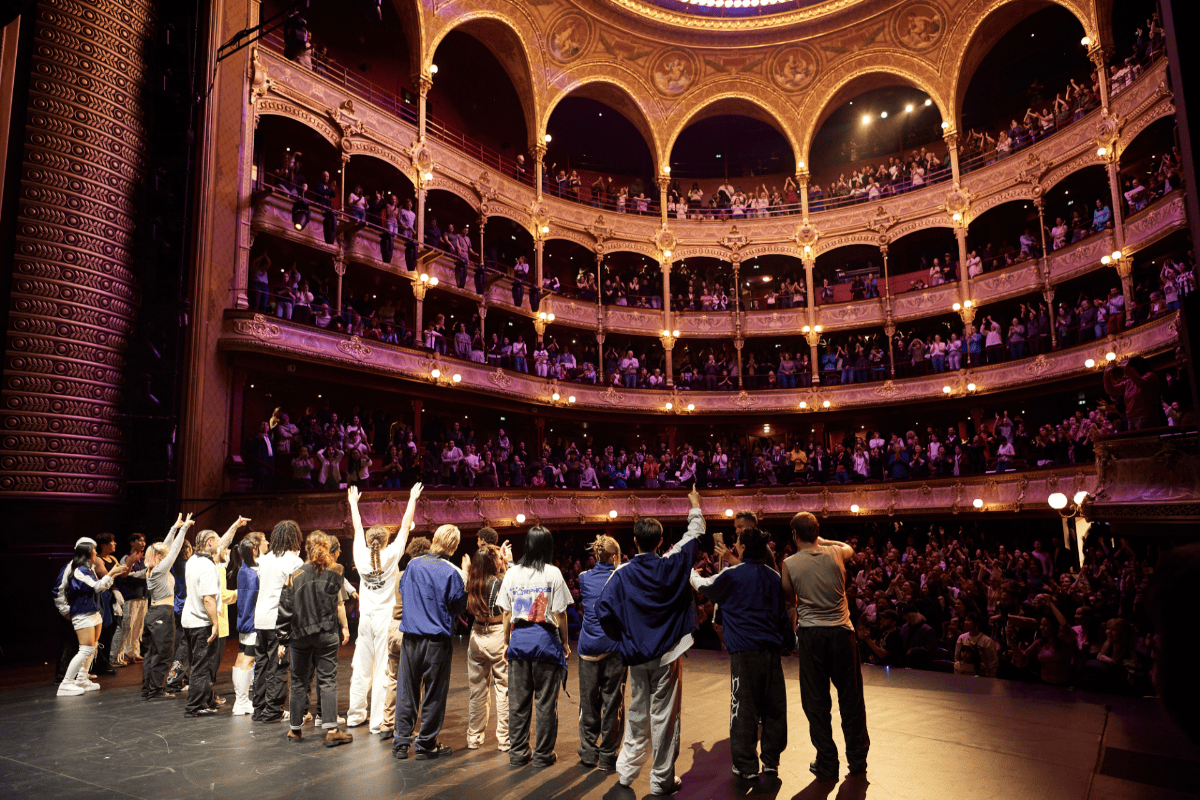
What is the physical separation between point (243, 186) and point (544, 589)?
13888 millimetres

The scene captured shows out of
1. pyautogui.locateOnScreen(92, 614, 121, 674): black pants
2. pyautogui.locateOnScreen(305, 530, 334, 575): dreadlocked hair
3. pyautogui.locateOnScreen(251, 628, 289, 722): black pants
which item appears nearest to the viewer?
pyautogui.locateOnScreen(305, 530, 334, 575): dreadlocked hair

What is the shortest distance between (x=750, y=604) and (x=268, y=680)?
5016mm

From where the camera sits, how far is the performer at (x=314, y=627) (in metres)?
6.19

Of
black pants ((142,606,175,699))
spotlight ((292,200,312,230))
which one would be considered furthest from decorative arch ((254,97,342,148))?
black pants ((142,606,175,699))

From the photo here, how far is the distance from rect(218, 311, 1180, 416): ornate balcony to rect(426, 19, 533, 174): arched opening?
8.41m

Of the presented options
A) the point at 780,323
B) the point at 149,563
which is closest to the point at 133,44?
the point at 149,563

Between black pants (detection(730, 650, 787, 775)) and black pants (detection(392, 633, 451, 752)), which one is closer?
black pants (detection(730, 650, 787, 775))

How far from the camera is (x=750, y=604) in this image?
209 inches

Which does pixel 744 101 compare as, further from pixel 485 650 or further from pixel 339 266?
pixel 485 650

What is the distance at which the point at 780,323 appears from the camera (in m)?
26.9

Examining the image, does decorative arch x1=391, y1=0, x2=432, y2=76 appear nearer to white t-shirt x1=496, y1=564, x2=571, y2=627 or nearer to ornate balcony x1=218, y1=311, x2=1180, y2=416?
ornate balcony x1=218, y1=311, x2=1180, y2=416

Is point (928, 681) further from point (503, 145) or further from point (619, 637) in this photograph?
point (503, 145)

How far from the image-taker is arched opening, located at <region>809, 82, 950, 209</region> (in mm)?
26266

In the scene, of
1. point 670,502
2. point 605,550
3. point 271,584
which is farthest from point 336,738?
point 670,502
